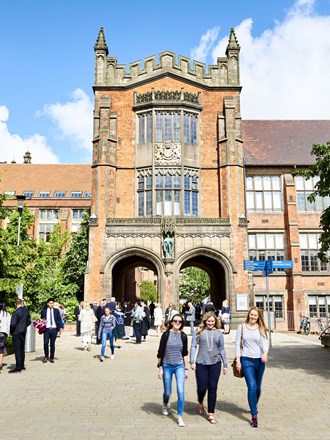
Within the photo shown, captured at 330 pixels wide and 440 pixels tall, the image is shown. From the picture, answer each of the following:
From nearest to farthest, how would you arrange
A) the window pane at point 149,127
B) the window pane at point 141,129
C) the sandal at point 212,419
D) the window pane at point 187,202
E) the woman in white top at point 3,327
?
the sandal at point 212,419 → the woman in white top at point 3,327 → the window pane at point 187,202 → the window pane at point 149,127 → the window pane at point 141,129

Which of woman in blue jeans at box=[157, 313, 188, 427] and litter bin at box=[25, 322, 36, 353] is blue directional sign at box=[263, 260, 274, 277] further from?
woman in blue jeans at box=[157, 313, 188, 427]

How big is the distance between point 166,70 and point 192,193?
833 cm

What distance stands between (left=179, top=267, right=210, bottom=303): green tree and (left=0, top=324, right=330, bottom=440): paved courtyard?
38143 millimetres

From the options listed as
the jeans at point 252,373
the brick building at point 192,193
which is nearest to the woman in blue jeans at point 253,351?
the jeans at point 252,373

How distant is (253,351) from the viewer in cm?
653

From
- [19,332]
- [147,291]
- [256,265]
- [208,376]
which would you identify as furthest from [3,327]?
[147,291]

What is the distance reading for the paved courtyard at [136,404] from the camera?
5.88 meters

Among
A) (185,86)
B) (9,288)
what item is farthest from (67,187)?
(9,288)

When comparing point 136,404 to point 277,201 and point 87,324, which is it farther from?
point 277,201

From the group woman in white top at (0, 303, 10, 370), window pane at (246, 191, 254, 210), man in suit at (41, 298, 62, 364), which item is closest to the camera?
woman in white top at (0, 303, 10, 370)

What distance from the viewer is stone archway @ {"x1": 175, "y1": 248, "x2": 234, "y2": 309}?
25328mm

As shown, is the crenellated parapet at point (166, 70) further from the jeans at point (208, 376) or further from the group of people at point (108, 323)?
the jeans at point (208, 376)

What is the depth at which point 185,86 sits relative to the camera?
2917 centimetres

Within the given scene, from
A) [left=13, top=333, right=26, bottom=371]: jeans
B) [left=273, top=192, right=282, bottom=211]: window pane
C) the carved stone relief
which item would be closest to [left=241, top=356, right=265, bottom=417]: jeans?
[left=13, top=333, right=26, bottom=371]: jeans
